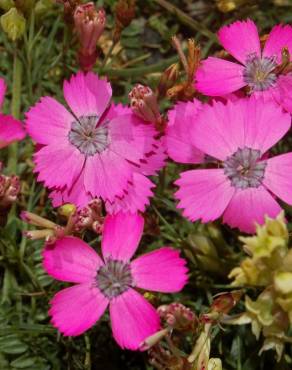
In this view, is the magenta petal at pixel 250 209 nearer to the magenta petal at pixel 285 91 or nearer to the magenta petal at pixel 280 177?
the magenta petal at pixel 280 177

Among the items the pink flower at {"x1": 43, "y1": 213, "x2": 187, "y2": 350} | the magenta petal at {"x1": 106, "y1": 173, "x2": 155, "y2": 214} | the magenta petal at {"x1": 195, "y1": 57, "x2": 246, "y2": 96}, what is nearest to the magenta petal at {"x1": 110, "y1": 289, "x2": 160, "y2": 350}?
the pink flower at {"x1": 43, "y1": 213, "x2": 187, "y2": 350}

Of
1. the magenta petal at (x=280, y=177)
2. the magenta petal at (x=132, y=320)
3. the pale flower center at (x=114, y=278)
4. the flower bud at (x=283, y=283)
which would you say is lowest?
the magenta petal at (x=132, y=320)

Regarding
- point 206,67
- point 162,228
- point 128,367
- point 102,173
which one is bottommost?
point 128,367

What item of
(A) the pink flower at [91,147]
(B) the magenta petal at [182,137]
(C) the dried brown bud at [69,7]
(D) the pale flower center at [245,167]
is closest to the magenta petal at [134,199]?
(A) the pink flower at [91,147]

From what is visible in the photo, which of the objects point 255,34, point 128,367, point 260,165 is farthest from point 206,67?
point 128,367

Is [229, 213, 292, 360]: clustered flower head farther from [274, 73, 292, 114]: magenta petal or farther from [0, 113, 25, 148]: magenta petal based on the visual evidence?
[0, 113, 25, 148]: magenta petal

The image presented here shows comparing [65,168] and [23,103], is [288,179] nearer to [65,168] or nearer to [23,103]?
[65,168]
